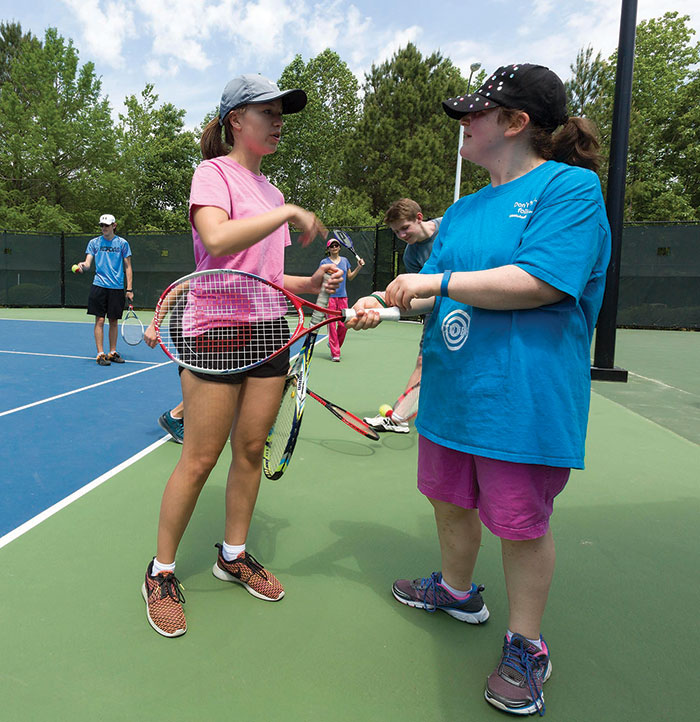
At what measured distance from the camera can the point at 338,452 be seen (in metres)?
3.78

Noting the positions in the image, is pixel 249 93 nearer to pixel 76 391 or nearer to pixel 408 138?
pixel 76 391

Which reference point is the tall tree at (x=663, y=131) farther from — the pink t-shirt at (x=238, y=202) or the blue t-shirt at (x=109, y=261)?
the pink t-shirt at (x=238, y=202)

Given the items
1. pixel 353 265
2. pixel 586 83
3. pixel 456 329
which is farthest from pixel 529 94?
pixel 586 83

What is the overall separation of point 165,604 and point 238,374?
32.1 inches

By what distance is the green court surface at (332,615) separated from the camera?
1.57 m

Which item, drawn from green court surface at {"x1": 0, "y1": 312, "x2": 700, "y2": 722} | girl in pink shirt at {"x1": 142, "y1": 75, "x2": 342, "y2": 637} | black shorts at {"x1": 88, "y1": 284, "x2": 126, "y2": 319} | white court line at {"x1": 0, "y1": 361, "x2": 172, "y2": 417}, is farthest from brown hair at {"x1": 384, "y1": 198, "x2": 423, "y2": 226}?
black shorts at {"x1": 88, "y1": 284, "x2": 126, "y2": 319}

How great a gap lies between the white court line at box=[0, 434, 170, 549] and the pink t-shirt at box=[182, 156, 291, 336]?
141 cm

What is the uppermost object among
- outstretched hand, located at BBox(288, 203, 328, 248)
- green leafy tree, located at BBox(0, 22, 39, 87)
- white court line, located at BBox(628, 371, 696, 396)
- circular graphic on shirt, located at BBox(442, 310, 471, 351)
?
green leafy tree, located at BBox(0, 22, 39, 87)

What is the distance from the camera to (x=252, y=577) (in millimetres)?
2072

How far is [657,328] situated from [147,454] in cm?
1354

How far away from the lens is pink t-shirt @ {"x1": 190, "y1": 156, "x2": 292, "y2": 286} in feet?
5.66

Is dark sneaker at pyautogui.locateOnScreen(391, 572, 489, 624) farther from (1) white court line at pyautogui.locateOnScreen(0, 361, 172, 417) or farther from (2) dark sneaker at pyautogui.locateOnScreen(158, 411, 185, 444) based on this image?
(1) white court line at pyautogui.locateOnScreen(0, 361, 172, 417)

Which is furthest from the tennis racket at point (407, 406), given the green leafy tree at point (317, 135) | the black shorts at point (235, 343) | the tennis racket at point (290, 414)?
the green leafy tree at point (317, 135)

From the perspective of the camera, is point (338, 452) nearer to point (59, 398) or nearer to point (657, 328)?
point (59, 398)
